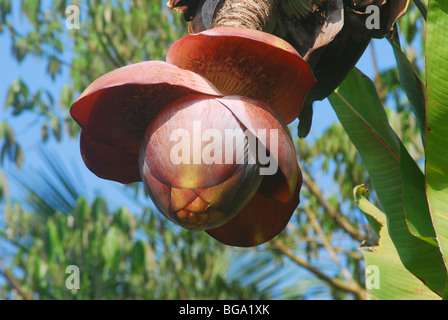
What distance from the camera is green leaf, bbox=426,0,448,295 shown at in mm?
817

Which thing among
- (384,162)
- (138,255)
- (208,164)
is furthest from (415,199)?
(138,255)

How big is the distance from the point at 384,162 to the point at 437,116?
26 centimetres

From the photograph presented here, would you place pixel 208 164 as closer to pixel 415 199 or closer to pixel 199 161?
pixel 199 161

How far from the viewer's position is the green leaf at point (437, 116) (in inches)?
32.2

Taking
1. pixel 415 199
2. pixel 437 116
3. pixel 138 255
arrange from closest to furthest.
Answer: pixel 437 116 < pixel 415 199 < pixel 138 255

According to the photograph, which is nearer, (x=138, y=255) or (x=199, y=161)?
(x=199, y=161)

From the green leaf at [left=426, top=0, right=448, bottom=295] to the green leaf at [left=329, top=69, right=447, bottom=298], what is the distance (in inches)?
6.1

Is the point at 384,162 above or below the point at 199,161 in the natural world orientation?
below

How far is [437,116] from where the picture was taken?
86 centimetres

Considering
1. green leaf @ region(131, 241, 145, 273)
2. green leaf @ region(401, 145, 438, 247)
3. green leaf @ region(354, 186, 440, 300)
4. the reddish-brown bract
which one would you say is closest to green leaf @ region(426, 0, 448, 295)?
green leaf @ region(401, 145, 438, 247)

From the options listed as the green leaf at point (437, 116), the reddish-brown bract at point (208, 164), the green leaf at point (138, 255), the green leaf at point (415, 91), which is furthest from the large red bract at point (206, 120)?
the green leaf at point (138, 255)

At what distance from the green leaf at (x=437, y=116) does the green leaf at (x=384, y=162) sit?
155 millimetres

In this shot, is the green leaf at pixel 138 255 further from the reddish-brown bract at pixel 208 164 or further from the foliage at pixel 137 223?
the reddish-brown bract at pixel 208 164
